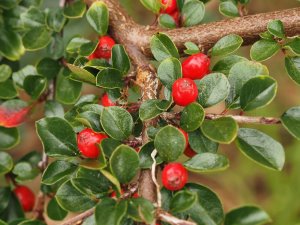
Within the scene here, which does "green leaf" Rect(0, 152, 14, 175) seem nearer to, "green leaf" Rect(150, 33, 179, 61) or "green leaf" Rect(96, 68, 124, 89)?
"green leaf" Rect(96, 68, 124, 89)

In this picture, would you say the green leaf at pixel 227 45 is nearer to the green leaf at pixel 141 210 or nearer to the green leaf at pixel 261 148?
the green leaf at pixel 261 148

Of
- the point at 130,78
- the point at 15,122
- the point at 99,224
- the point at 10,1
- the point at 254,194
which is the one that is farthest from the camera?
the point at 254,194

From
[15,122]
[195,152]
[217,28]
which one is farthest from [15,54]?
[195,152]

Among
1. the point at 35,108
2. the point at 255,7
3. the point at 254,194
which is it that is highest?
the point at 35,108

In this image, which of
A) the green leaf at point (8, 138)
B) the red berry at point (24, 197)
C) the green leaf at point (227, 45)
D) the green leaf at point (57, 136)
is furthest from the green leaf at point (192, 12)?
the red berry at point (24, 197)

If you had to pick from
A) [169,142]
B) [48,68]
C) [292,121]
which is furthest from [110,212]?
[48,68]

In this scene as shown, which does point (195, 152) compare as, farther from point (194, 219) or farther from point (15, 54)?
point (15, 54)
